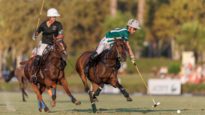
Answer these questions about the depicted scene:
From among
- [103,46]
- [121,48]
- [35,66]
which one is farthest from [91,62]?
[121,48]

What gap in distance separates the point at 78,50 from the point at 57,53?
60060 millimetres

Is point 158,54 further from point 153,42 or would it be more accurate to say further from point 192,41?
point 192,41

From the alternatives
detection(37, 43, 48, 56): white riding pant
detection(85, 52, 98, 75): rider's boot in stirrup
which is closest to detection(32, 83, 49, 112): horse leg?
detection(37, 43, 48, 56): white riding pant

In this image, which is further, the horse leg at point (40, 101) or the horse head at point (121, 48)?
the horse leg at point (40, 101)

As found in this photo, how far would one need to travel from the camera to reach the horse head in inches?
913

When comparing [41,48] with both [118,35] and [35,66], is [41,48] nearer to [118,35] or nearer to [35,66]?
[35,66]

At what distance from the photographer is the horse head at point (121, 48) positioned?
23.2 m

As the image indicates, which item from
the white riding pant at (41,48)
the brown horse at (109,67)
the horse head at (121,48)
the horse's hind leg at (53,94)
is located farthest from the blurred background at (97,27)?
the horse head at (121,48)

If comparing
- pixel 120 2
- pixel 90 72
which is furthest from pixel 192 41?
pixel 90 72

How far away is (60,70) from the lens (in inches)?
A: 949

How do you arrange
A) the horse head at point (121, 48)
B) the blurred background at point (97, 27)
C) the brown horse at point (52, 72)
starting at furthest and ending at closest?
the blurred background at point (97, 27) → the brown horse at point (52, 72) → the horse head at point (121, 48)

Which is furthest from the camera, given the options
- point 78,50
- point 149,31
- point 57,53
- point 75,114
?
point 149,31

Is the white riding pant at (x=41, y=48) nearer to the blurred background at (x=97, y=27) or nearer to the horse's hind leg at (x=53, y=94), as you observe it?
the horse's hind leg at (x=53, y=94)

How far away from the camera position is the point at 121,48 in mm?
23281
